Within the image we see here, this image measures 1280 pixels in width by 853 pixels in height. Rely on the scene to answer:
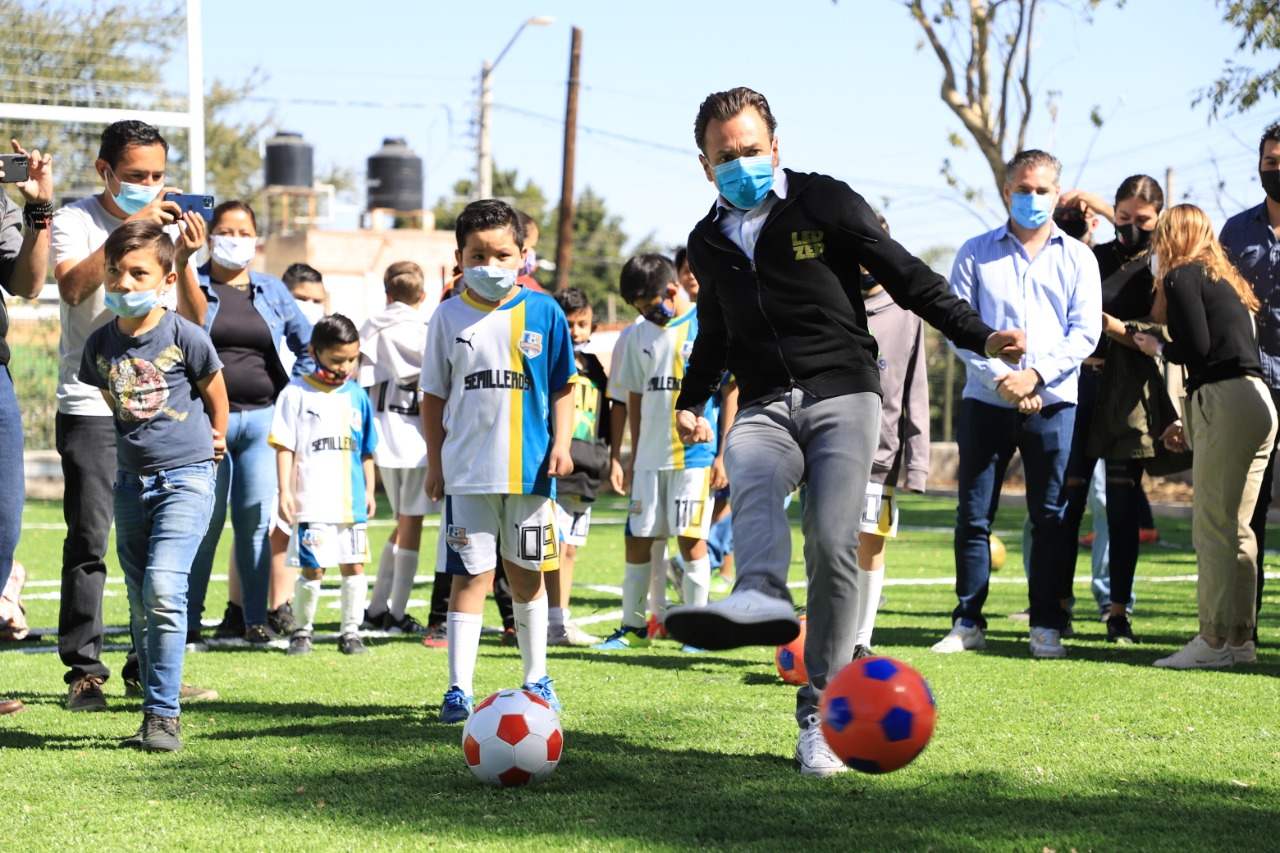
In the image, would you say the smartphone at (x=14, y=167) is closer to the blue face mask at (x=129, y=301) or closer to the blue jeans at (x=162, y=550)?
the blue face mask at (x=129, y=301)

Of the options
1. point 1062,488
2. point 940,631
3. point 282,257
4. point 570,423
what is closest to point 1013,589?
point 940,631

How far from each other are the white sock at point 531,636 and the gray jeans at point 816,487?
138cm

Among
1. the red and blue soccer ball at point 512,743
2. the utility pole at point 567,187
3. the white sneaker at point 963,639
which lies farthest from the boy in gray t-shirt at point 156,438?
the utility pole at point 567,187

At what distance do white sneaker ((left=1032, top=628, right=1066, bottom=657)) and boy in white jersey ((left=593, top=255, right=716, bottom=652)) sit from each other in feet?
5.75

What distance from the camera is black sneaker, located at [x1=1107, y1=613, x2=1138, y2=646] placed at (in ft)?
24.8

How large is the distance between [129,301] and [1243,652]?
5.27 metres

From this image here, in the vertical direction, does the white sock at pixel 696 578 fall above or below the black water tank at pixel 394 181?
below

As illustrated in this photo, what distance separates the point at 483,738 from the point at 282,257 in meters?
48.2

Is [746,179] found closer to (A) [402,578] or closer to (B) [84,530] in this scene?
(B) [84,530]

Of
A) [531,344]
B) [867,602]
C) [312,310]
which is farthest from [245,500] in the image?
[867,602]

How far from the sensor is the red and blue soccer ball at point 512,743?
174 inches

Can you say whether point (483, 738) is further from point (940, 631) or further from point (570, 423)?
point (940, 631)

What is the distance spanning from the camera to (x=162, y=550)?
16.8 ft

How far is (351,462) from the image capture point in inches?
304
